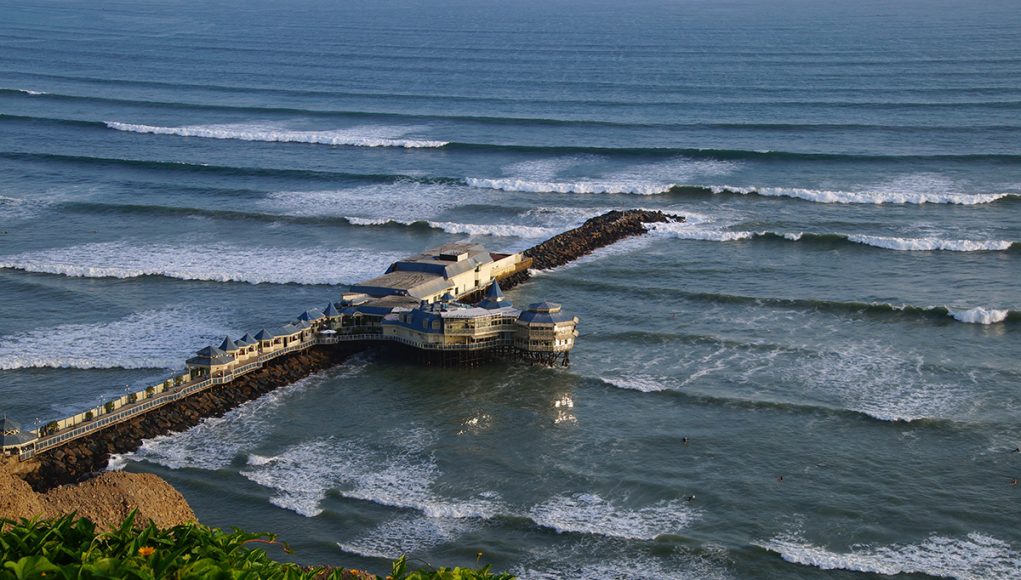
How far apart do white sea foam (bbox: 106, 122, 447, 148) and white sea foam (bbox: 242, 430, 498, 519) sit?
58.7 meters

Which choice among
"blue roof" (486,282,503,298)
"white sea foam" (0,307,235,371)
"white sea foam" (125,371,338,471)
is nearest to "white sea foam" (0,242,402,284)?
"white sea foam" (0,307,235,371)

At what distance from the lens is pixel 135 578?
75.3 feet

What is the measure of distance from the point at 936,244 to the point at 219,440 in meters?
43.4

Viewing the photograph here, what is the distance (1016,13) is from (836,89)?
89.1 m

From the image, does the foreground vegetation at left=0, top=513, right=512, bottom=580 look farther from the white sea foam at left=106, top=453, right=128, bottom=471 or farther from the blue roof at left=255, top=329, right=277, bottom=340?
the blue roof at left=255, top=329, right=277, bottom=340

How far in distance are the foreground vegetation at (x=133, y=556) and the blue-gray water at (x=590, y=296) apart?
15014 mm

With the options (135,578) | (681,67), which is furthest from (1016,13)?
(135,578)

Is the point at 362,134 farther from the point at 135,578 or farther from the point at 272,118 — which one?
the point at 135,578

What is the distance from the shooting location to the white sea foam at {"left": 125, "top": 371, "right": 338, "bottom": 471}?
47438 millimetres

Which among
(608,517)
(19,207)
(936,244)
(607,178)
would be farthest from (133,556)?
(607,178)

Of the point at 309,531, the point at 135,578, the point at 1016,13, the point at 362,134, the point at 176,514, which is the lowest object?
the point at 309,531

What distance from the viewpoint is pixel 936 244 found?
243ft

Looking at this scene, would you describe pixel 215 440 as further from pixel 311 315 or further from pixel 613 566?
pixel 613 566

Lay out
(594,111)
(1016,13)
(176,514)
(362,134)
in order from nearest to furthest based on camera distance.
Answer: (176,514) < (362,134) < (594,111) < (1016,13)
